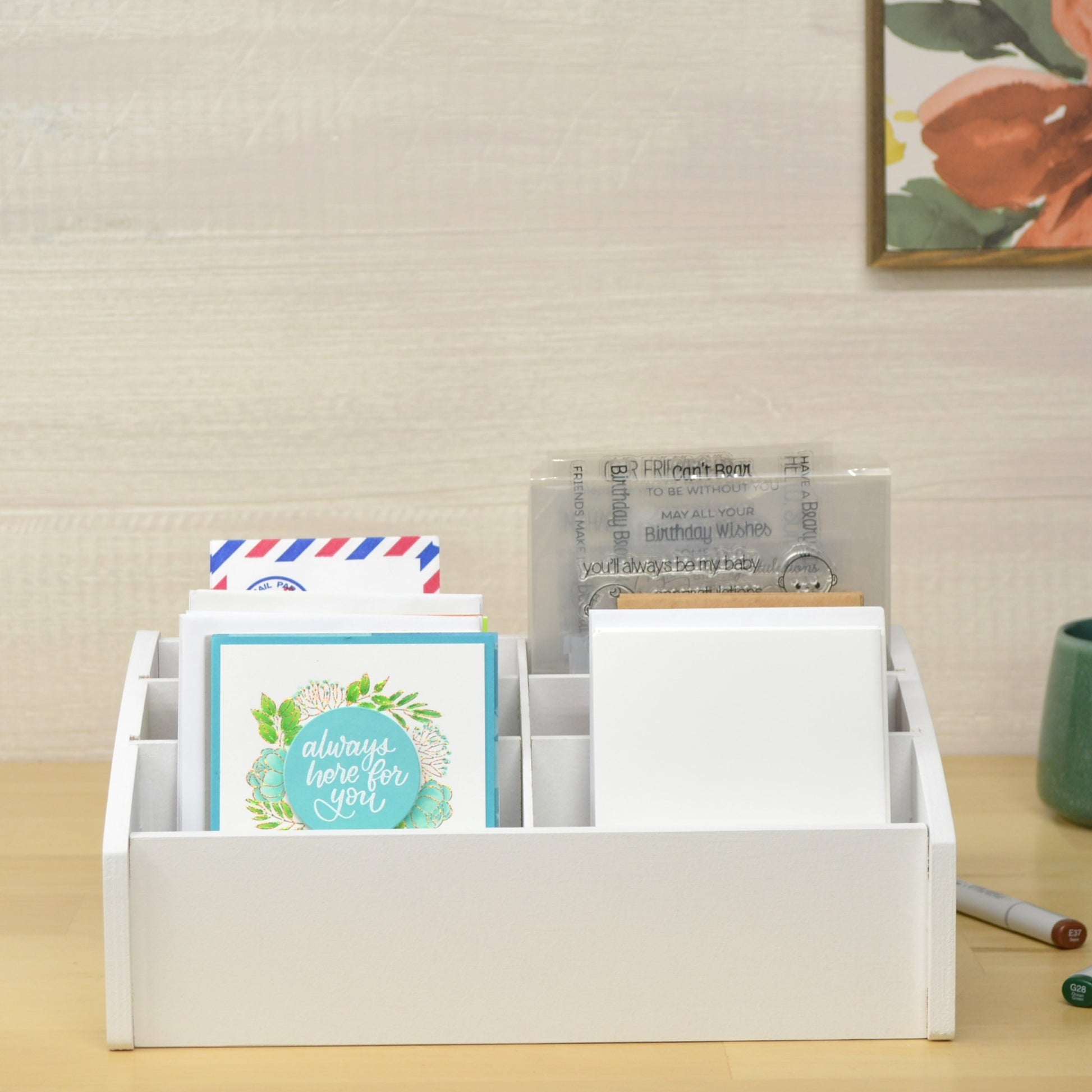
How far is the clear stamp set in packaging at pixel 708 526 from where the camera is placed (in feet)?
2.46

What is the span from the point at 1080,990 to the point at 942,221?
1.98 ft

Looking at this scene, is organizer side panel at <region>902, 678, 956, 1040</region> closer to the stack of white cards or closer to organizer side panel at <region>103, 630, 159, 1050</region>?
the stack of white cards

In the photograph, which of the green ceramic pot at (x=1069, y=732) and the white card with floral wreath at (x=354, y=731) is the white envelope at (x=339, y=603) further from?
the green ceramic pot at (x=1069, y=732)

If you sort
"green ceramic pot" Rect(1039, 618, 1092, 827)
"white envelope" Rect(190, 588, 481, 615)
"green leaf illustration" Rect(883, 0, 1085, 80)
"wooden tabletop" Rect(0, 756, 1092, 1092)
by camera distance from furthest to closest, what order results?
"green leaf illustration" Rect(883, 0, 1085, 80) → "green ceramic pot" Rect(1039, 618, 1092, 827) → "white envelope" Rect(190, 588, 481, 615) → "wooden tabletop" Rect(0, 756, 1092, 1092)

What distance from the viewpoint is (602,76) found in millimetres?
1018

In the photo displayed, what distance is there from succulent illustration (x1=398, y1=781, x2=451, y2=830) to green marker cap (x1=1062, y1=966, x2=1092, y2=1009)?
32 cm

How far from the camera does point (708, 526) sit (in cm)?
76

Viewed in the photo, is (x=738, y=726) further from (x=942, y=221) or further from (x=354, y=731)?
(x=942, y=221)

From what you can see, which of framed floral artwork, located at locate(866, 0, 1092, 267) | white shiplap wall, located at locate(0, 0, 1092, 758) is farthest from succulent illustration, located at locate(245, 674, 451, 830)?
framed floral artwork, located at locate(866, 0, 1092, 267)

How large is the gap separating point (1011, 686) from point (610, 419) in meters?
0.41

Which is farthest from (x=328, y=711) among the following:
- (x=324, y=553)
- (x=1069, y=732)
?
(x=1069, y=732)

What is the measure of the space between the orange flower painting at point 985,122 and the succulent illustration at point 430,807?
2.01ft

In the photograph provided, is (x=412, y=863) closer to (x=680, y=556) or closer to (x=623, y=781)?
(x=623, y=781)

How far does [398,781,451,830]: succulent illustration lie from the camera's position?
2.11ft
